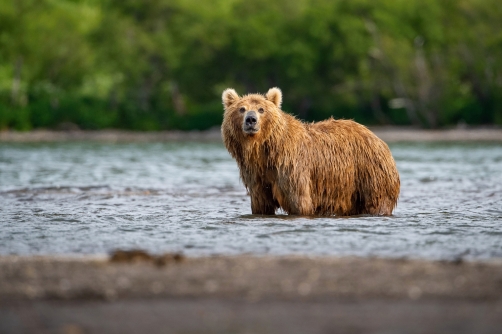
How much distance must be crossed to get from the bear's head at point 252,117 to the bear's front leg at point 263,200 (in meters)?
0.64

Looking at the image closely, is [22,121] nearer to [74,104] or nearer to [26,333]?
[74,104]

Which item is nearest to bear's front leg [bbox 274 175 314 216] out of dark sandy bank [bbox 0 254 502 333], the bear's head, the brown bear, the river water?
the brown bear

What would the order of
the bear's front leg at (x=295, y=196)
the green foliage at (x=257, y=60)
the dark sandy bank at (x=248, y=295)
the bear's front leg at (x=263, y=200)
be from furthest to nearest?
1. the green foliage at (x=257, y=60)
2. the bear's front leg at (x=263, y=200)
3. the bear's front leg at (x=295, y=196)
4. the dark sandy bank at (x=248, y=295)

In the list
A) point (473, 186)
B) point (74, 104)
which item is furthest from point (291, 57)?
point (473, 186)

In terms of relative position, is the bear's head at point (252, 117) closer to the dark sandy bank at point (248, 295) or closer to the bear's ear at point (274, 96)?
the bear's ear at point (274, 96)

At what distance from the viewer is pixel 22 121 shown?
171ft

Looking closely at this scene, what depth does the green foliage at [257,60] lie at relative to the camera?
5041 centimetres

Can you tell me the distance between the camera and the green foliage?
5041 centimetres

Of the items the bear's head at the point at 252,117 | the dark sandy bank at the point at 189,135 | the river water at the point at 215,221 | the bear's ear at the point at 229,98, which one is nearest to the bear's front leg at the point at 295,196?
the river water at the point at 215,221

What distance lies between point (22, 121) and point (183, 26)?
13.8 meters

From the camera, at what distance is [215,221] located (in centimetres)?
1049

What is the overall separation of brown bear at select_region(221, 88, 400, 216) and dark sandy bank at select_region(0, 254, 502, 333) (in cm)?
340

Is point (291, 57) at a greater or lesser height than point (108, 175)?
greater

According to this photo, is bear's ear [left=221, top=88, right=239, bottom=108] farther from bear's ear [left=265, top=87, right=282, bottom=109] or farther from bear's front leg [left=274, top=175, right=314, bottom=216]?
bear's front leg [left=274, top=175, right=314, bottom=216]
